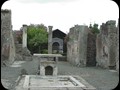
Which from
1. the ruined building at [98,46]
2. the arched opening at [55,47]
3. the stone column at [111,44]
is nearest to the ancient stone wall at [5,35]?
the ruined building at [98,46]

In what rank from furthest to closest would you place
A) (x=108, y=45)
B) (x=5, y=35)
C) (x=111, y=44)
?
(x=5, y=35), (x=108, y=45), (x=111, y=44)

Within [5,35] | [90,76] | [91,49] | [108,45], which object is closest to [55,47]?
[91,49]

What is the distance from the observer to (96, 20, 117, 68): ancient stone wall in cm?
1798

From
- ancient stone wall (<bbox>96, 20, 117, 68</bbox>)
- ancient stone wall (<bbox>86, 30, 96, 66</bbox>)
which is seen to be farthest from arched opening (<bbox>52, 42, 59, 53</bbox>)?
ancient stone wall (<bbox>96, 20, 117, 68</bbox>)

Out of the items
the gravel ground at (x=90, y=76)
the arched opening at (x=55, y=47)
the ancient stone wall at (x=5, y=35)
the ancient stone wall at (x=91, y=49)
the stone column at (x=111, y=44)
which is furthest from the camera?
the arched opening at (x=55, y=47)

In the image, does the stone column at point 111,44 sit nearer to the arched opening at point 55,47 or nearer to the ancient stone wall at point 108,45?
the ancient stone wall at point 108,45

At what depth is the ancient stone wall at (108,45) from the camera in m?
18.0

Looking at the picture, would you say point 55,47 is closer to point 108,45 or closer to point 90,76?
point 108,45

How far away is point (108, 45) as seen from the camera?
18203 millimetres

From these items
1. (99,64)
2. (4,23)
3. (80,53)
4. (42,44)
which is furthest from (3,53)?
(42,44)

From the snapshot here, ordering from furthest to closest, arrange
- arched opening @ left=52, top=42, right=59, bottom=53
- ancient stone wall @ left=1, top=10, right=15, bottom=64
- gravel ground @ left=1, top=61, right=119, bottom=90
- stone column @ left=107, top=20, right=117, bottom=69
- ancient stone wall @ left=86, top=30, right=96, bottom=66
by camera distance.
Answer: arched opening @ left=52, top=42, right=59, bottom=53 → ancient stone wall @ left=86, top=30, right=96, bottom=66 → ancient stone wall @ left=1, top=10, right=15, bottom=64 → stone column @ left=107, top=20, right=117, bottom=69 → gravel ground @ left=1, top=61, right=119, bottom=90

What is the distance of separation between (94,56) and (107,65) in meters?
3.75

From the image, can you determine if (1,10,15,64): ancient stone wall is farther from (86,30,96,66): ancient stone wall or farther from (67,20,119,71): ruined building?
(86,30,96,66): ancient stone wall

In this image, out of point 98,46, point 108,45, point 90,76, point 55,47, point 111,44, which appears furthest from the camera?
point 55,47
